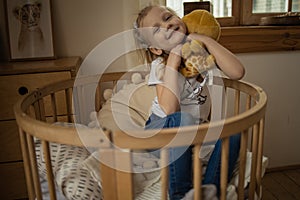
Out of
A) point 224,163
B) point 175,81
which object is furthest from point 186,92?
point 224,163

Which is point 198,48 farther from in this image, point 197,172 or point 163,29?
point 197,172

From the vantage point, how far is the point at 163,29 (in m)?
1.18

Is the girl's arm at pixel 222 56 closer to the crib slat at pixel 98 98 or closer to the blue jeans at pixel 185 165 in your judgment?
the blue jeans at pixel 185 165

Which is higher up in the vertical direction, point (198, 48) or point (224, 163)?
point (198, 48)

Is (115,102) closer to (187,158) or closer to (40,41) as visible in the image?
(40,41)

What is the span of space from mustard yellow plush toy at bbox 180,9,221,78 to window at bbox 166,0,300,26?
801 millimetres

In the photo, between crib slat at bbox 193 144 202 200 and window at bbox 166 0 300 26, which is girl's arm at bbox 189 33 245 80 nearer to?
crib slat at bbox 193 144 202 200

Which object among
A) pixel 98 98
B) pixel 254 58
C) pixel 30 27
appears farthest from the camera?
pixel 254 58

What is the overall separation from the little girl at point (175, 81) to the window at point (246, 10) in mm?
775

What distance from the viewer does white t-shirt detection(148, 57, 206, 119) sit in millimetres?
1233

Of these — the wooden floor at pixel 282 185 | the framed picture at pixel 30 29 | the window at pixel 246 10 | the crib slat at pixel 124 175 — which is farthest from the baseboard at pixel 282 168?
the crib slat at pixel 124 175

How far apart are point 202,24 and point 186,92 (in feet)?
0.83

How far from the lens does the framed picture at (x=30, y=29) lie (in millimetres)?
1666

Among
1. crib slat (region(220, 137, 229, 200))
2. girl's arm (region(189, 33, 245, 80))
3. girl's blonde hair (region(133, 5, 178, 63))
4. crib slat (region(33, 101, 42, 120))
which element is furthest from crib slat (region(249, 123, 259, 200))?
crib slat (region(33, 101, 42, 120))
